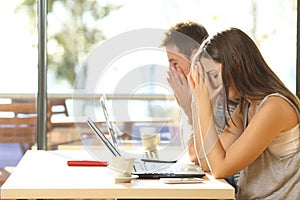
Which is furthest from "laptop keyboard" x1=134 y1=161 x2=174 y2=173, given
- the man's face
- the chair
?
the chair

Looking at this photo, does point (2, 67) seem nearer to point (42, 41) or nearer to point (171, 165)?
point (42, 41)

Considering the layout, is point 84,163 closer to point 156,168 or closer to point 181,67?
point 156,168

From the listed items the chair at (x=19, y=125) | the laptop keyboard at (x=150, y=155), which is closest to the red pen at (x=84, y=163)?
the laptop keyboard at (x=150, y=155)

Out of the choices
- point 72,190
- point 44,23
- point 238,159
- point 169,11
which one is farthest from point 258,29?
point 72,190

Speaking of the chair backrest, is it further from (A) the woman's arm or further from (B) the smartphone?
(B) the smartphone

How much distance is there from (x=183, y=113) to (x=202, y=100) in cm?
23

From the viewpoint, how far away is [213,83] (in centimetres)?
226

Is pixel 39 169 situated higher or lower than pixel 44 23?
lower

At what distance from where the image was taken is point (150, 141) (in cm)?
229

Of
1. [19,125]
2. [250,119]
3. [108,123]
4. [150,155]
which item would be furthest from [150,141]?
[19,125]

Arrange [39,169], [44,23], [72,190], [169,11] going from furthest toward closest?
[169,11] < [44,23] < [39,169] < [72,190]

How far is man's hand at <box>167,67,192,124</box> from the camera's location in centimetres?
248

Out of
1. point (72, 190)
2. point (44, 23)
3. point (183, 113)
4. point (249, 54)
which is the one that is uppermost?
point (44, 23)

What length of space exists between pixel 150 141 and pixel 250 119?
0.33 m
